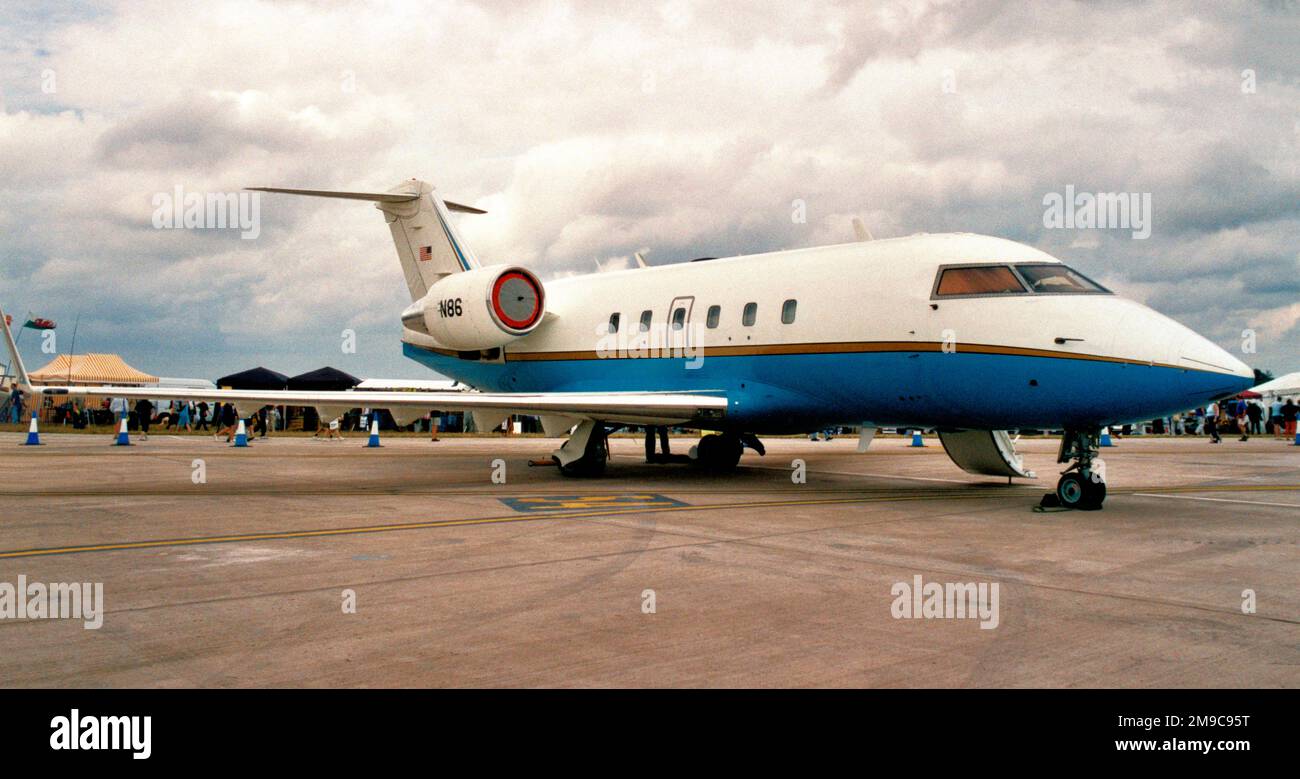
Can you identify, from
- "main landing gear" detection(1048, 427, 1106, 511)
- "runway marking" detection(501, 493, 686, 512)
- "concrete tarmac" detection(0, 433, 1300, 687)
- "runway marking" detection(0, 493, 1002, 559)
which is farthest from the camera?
"runway marking" detection(501, 493, 686, 512)

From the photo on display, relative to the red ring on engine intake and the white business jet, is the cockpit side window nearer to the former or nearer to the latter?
the white business jet

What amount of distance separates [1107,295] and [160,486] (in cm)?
1367

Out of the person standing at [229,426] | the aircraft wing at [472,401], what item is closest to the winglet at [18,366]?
the aircraft wing at [472,401]

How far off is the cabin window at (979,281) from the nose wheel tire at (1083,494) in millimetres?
2465

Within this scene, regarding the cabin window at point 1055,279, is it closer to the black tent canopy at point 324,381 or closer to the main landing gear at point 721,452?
the main landing gear at point 721,452

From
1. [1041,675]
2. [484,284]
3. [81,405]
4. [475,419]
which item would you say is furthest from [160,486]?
[81,405]

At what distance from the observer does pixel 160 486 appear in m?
13.8

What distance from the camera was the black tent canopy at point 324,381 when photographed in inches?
1757

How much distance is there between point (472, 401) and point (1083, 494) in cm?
872

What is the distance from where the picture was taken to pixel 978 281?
1164 centimetres

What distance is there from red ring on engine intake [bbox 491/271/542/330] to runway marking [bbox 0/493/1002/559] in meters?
7.43

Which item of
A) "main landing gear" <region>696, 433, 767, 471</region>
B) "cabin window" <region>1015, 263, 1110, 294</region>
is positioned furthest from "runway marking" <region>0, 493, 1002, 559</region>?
"main landing gear" <region>696, 433, 767, 471</region>

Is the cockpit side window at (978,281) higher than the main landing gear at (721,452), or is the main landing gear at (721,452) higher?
the cockpit side window at (978,281)

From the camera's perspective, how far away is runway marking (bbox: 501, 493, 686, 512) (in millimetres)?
11297
